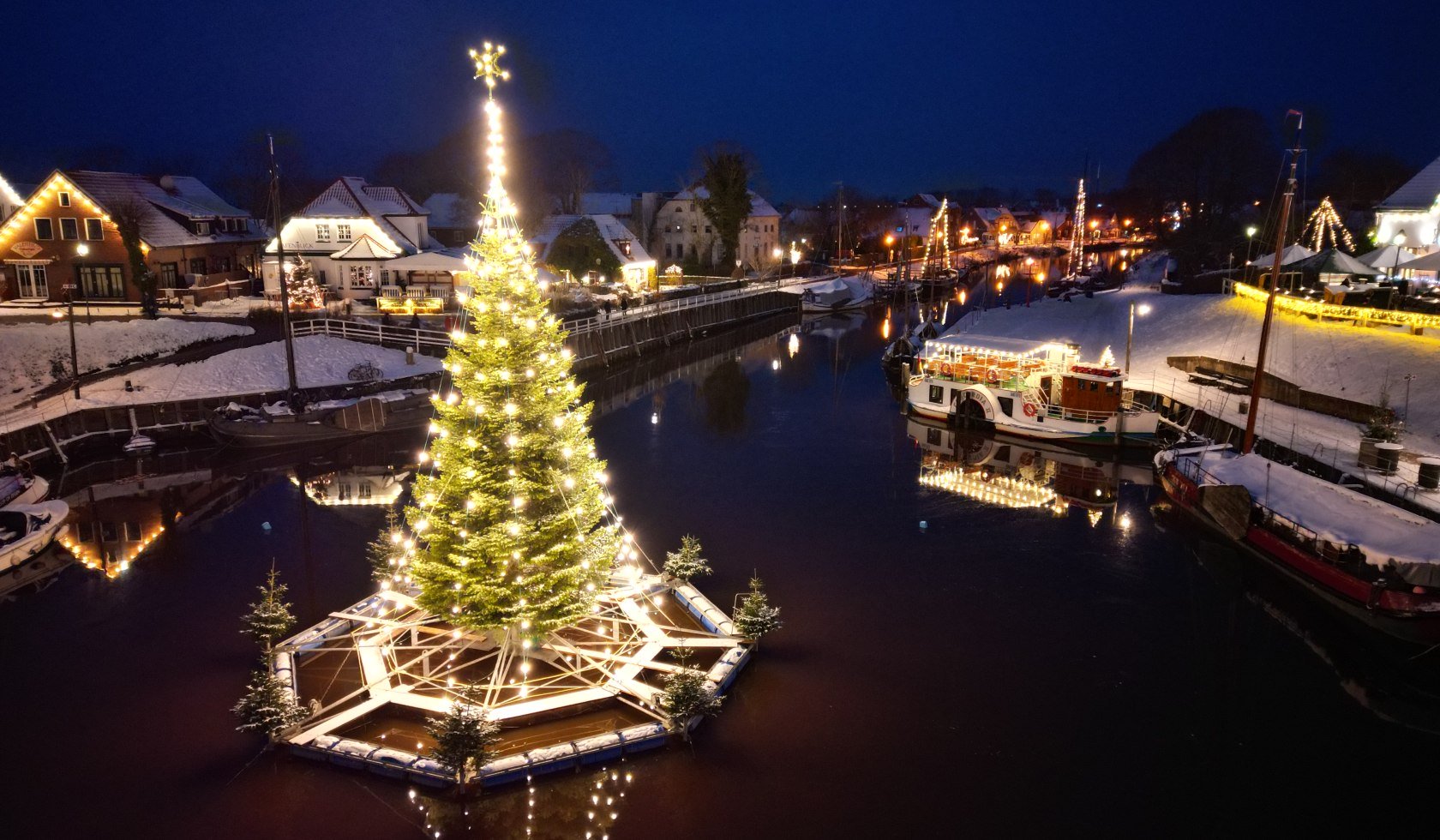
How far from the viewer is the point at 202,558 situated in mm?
18438

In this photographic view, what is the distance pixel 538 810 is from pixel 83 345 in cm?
2923

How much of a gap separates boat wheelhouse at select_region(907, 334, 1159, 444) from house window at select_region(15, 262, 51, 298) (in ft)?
129

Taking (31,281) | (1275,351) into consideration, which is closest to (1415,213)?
(1275,351)

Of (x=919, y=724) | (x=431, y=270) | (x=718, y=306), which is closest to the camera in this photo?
(x=919, y=724)

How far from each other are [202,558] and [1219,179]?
7290 centimetres

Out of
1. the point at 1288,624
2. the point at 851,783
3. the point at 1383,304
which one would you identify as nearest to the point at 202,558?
the point at 851,783

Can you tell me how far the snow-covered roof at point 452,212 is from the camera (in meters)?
66.0

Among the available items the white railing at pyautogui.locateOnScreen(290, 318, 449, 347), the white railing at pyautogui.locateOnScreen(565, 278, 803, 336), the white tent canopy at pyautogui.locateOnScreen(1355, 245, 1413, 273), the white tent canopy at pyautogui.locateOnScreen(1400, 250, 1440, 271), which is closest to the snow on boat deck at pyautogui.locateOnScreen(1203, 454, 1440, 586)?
the white tent canopy at pyautogui.locateOnScreen(1400, 250, 1440, 271)

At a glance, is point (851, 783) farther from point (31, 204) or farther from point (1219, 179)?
point (1219, 179)

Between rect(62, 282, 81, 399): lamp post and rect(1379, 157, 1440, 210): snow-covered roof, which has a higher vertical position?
rect(1379, 157, 1440, 210): snow-covered roof

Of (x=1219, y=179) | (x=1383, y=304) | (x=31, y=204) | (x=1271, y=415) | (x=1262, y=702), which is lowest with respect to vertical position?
→ (x=1262, y=702)

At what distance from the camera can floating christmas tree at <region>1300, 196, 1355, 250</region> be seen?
41.7 meters

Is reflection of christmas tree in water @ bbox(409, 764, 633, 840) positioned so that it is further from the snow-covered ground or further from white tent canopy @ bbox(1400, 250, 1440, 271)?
white tent canopy @ bbox(1400, 250, 1440, 271)

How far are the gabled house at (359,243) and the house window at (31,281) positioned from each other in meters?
9.06
